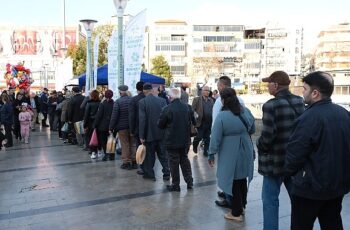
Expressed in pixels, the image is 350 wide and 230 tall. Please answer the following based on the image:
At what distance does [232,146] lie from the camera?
4.98 m

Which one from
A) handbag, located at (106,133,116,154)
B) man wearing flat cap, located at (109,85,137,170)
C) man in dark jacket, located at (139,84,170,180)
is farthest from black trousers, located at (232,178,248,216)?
→ handbag, located at (106,133,116,154)

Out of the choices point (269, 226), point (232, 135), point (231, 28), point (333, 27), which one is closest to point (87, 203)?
point (232, 135)

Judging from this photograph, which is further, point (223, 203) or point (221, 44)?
point (221, 44)

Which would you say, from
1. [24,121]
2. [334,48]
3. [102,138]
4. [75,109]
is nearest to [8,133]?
[24,121]

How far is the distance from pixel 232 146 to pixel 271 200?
0.92m

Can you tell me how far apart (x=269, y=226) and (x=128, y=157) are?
15.6 ft

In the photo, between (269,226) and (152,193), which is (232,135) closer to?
(269,226)

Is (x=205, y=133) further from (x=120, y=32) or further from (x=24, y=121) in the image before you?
(x=24, y=121)

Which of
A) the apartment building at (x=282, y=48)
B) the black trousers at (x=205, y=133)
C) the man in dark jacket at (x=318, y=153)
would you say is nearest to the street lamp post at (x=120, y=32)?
the black trousers at (x=205, y=133)

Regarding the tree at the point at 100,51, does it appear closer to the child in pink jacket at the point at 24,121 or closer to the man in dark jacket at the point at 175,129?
the child in pink jacket at the point at 24,121

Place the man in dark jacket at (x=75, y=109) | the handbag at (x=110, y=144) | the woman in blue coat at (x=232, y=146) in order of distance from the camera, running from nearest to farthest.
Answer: the woman in blue coat at (x=232, y=146) < the handbag at (x=110, y=144) < the man in dark jacket at (x=75, y=109)

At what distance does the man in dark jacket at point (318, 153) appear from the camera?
9.89 ft

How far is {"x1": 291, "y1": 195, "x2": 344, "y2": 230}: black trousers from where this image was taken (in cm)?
317

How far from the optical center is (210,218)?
523cm
